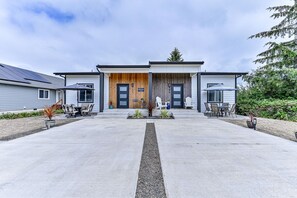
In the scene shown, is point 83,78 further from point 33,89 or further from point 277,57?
point 277,57

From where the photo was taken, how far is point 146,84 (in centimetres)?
1402

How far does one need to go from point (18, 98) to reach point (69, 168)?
51.1ft

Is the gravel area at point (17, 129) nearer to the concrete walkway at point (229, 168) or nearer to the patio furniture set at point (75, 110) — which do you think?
the patio furniture set at point (75, 110)

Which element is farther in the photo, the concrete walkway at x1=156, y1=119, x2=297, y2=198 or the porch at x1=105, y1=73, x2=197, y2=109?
the porch at x1=105, y1=73, x2=197, y2=109

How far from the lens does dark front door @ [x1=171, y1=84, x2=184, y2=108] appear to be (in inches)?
552

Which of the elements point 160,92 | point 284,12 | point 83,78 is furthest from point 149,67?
point 284,12

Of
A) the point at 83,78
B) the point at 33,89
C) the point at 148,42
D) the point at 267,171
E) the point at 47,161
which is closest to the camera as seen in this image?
the point at 267,171

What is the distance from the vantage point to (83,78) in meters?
13.5

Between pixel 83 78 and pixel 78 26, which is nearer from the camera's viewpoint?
pixel 83 78

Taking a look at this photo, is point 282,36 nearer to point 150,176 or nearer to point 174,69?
point 174,69

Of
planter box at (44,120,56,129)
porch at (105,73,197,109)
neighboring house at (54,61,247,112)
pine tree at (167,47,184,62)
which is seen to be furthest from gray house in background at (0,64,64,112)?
pine tree at (167,47,184,62)

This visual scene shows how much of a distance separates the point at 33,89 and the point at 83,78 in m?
6.99

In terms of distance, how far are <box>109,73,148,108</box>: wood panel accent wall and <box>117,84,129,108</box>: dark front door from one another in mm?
252

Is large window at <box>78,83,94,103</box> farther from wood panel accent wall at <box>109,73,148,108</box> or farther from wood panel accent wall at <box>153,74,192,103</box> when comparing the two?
wood panel accent wall at <box>153,74,192,103</box>
